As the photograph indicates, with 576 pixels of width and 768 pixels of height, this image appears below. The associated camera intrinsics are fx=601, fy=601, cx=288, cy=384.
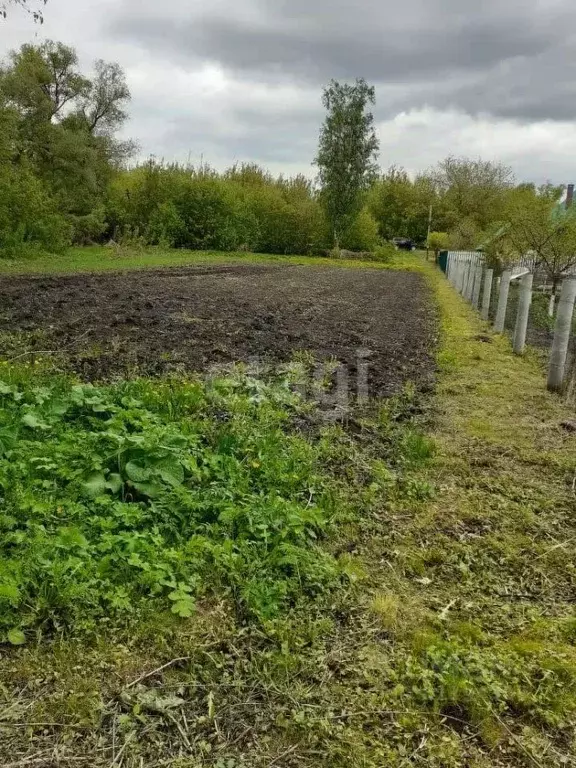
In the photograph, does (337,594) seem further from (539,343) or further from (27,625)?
(539,343)

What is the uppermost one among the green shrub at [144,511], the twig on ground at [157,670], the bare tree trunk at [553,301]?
the bare tree trunk at [553,301]

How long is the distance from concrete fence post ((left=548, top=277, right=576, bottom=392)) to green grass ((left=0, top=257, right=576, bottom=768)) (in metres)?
2.03

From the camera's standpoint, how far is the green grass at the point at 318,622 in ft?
6.21

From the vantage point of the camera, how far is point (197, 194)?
3706 cm

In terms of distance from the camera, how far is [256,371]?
6.12 metres

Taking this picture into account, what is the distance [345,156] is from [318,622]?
43.0 metres

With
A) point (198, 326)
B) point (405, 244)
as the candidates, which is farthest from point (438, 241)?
point (198, 326)

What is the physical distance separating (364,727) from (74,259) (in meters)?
22.3

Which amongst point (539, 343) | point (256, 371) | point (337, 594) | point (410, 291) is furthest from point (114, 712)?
point (410, 291)

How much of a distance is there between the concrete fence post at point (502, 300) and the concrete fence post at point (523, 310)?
159cm

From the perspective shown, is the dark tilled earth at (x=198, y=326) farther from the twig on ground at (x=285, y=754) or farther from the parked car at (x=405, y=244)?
the parked car at (x=405, y=244)

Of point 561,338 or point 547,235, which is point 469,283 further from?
point 561,338

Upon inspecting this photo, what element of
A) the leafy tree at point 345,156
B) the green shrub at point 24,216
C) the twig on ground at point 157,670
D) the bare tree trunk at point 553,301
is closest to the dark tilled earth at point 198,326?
the bare tree trunk at point 553,301

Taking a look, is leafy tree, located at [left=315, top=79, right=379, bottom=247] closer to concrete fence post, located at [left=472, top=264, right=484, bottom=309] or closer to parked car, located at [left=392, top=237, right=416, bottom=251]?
parked car, located at [left=392, top=237, right=416, bottom=251]
